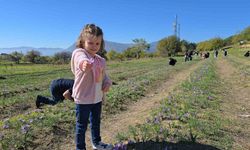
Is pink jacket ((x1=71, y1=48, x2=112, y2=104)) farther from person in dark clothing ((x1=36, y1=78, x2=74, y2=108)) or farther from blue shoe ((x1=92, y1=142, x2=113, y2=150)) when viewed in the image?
person in dark clothing ((x1=36, y1=78, x2=74, y2=108))

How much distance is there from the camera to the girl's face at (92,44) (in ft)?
18.2

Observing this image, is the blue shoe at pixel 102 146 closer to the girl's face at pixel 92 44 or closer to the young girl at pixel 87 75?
the young girl at pixel 87 75

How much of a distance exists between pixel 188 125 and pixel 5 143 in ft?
13.1

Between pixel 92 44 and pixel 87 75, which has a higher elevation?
pixel 92 44

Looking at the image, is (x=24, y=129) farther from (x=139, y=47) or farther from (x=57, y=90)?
(x=139, y=47)

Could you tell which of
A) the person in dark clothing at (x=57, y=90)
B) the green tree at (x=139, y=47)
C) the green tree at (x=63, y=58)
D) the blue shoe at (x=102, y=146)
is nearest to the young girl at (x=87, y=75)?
the blue shoe at (x=102, y=146)

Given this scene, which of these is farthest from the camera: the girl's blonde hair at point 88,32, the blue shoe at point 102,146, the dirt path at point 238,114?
the dirt path at point 238,114

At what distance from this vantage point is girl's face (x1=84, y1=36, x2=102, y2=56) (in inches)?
218

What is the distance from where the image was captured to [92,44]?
5.59 meters

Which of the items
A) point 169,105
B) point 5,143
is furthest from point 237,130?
point 5,143

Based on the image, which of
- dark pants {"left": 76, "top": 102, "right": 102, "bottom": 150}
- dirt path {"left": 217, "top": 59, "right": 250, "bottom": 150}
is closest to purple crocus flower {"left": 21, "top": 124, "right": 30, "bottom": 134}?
dark pants {"left": 76, "top": 102, "right": 102, "bottom": 150}

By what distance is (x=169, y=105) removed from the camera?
34.1ft

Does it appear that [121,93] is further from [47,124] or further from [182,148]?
[182,148]

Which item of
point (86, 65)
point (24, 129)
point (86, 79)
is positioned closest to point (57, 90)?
point (24, 129)
